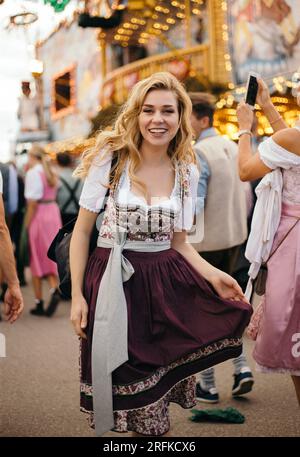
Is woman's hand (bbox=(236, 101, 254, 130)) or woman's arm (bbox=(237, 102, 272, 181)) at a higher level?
woman's hand (bbox=(236, 101, 254, 130))

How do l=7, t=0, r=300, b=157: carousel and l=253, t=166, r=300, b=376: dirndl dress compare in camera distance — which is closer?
l=253, t=166, r=300, b=376: dirndl dress

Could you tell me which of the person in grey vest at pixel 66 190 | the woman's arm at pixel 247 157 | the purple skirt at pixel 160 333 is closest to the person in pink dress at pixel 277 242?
the woman's arm at pixel 247 157

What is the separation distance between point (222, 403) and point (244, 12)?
8.96 meters

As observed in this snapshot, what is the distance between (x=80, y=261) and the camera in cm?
251

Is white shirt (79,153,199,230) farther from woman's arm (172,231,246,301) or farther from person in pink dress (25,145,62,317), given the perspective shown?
person in pink dress (25,145,62,317)

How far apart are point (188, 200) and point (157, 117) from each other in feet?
1.42

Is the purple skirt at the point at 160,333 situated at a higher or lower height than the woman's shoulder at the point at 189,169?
lower

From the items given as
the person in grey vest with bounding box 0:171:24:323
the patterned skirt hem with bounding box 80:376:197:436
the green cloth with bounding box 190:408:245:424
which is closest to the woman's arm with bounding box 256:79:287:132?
the person in grey vest with bounding box 0:171:24:323

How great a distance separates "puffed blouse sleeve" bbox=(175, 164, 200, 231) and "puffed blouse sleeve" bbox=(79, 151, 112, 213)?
0.39 meters

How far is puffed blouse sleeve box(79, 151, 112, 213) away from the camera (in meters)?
2.52

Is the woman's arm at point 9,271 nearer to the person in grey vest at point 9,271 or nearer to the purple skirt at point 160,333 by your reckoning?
the person in grey vest at point 9,271

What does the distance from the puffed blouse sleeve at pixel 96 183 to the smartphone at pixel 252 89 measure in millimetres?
966

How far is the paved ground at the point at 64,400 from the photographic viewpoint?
130 inches
